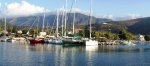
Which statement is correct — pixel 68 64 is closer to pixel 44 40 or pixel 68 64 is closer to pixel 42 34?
pixel 44 40

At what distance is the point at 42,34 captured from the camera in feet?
554

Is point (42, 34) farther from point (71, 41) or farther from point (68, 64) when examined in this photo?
point (68, 64)

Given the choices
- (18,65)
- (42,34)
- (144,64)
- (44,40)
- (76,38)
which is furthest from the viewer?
(42,34)

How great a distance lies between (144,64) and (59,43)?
6763 centimetres

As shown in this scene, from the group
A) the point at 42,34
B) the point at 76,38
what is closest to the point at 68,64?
the point at 76,38

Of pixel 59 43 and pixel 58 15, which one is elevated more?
pixel 58 15

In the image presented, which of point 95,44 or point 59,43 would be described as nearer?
point 95,44

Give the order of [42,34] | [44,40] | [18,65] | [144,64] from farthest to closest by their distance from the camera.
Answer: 1. [42,34]
2. [44,40]
3. [144,64]
4. [18,65]

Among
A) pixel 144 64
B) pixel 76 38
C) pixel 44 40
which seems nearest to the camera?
pixel 144 64

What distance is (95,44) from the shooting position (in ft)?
379

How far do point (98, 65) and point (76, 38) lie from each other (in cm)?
6585

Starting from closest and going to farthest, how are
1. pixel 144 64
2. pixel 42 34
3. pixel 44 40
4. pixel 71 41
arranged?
pixel 144 64, pixel 71 41, pixel 44 40, pixel 42 34

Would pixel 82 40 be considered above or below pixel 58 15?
below

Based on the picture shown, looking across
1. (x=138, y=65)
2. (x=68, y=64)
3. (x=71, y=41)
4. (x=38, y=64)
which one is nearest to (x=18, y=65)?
(x=38, y=64)
